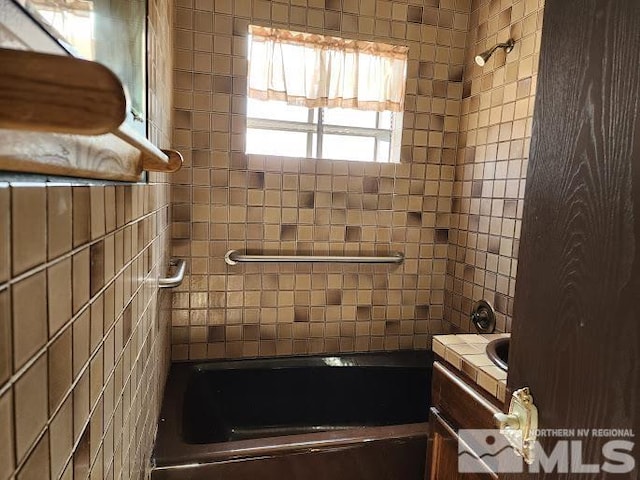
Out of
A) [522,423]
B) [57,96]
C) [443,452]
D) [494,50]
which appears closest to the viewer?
[57,96]

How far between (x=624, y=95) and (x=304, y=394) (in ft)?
6.30

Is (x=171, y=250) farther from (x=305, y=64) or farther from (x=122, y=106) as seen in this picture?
(x=122, y=106)

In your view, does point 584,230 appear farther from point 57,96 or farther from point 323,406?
point 323,406

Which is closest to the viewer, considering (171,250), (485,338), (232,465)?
(232,465)

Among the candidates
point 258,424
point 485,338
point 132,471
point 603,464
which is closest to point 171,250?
point 258,424

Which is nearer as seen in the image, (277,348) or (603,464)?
(603,464)

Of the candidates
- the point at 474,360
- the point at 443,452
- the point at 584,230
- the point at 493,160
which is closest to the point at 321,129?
the point at 493,160

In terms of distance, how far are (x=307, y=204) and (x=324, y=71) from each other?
2.19 feet

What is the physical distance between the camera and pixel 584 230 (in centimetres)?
54

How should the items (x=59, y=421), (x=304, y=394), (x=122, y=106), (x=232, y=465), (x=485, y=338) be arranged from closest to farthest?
(x=122, y=106), (x=59, y=421), (x=232, y=465), (x=485, y=338), (x=304, y=394)

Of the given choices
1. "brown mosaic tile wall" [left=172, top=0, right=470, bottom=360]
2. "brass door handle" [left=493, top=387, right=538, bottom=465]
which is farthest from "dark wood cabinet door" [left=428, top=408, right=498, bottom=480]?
"brown mosaic tile wall" [left=172, top=0, right=470, bottom=360]

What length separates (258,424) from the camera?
2027mm

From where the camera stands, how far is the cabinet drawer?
1145 millimetres

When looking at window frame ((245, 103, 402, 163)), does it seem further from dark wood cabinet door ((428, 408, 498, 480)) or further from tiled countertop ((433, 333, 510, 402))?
dark wood cabinet door ((428, 408, 498, 480))
